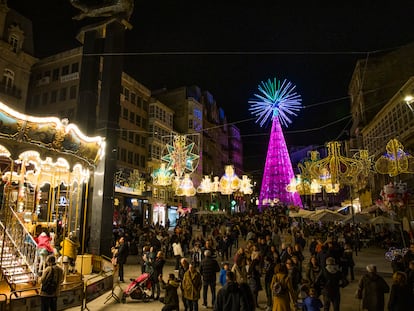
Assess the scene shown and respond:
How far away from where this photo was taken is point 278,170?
1727 inches

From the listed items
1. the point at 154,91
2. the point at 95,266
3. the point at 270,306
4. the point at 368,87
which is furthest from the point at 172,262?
the point at 154,91

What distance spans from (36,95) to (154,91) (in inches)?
949

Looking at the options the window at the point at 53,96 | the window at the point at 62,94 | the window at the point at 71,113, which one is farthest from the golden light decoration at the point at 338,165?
the window at the point at 53,96

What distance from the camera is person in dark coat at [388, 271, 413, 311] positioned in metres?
6.54

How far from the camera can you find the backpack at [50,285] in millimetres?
7833

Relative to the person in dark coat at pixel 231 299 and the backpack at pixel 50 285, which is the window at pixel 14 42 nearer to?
the backpack at pixel 50 285

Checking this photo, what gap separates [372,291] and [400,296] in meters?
0.78

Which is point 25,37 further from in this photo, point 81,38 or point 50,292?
point 50,292

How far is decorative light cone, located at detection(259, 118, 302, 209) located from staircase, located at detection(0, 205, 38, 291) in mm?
35518

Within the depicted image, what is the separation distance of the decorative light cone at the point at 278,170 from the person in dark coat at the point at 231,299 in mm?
38507

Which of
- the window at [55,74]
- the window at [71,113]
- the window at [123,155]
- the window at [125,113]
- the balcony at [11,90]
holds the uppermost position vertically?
the window at [55,74]

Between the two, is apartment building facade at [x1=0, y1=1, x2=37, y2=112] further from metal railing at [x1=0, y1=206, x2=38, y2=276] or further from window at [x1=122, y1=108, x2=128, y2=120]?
metal railing at [x1=0, y1=206, x2=38, y2=276]

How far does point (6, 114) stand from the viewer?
→ 9016mm

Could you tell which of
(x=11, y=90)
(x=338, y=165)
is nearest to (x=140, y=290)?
(x=338, y=165)
